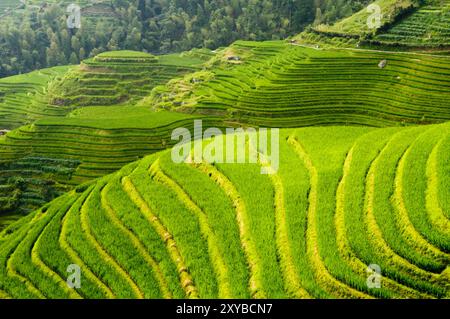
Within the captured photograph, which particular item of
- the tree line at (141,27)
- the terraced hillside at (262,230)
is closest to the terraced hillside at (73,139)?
the terraced hillside at (262,230)

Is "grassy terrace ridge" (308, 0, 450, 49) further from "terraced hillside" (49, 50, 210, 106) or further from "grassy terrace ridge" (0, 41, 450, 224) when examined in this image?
"terraced hillside" (49, 50, 210, 106)

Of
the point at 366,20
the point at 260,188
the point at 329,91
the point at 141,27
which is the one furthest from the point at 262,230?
the point at 141,27

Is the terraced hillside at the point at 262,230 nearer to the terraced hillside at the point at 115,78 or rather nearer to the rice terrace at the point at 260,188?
the rice terrace at the point at 260,188

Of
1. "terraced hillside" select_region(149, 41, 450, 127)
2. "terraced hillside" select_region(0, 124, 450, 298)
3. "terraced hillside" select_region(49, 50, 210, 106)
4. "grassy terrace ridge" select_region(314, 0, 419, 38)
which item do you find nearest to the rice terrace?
"terraced hillside" select_region(0, 124, 450, 298)

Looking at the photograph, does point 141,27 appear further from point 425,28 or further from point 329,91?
point 329,91

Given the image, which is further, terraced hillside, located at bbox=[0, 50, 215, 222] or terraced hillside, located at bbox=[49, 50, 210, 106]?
terraced hillside, located at bbox=[49, 50, 210, 106]

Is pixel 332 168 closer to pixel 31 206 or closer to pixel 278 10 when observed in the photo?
pixel 31 206

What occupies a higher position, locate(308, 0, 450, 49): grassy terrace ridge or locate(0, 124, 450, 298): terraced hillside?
locate(308, 0, 450, 49): grassy terrace ridge

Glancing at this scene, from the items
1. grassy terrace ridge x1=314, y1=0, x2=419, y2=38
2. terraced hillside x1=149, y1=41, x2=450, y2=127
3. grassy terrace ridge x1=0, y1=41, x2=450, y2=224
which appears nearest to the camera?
grassy terrace ridge x1=0, y1=41, x2=450, y2=224
